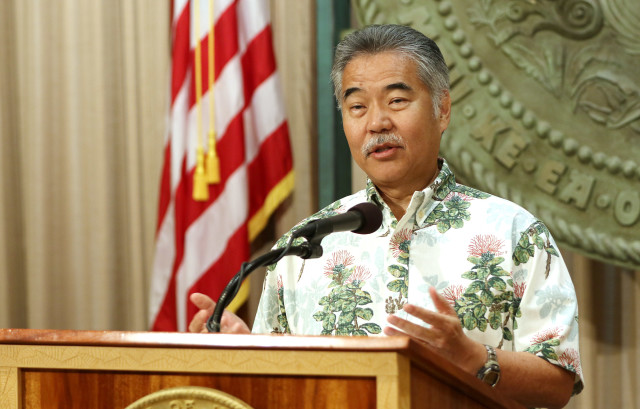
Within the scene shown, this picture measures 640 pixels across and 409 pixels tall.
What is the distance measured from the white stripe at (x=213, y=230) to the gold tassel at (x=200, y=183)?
0.28 ft

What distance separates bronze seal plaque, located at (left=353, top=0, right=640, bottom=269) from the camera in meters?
2.75

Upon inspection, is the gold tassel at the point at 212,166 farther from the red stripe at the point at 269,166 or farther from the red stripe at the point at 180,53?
the red stripe at the point at 180,53

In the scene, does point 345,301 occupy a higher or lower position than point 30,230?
lower

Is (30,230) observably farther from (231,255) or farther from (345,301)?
(345,301)

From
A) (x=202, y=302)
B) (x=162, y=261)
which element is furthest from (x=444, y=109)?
(x=162, y=261)

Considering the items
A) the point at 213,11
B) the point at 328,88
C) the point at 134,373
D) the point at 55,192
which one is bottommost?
the point at 134,373

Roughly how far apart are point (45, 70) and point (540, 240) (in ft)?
7.52

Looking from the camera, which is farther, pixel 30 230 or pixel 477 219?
pixel 30 230

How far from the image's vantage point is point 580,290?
2898 millimetres

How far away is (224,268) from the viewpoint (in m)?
3.11

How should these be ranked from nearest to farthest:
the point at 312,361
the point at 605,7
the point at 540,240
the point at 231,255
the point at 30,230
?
the point at 312,361 < the point at 540,240 < the point at 605,7 < the point at 231,255 < the point at 30,230

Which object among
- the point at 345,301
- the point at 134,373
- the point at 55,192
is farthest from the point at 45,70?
the point at 134,373

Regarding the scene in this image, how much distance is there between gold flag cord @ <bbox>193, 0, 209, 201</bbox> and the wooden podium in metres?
1.85

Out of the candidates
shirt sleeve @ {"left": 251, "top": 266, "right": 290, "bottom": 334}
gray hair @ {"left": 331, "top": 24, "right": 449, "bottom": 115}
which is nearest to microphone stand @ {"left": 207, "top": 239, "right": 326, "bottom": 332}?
shirt sleeve @ {"left": 251, "top": 266, "right": 290, "bottom": 334}
